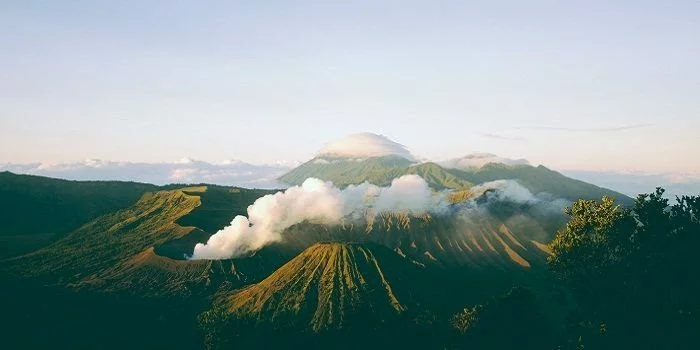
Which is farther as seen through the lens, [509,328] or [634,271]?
[509,328]

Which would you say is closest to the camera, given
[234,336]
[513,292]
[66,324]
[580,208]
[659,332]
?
[659,332]

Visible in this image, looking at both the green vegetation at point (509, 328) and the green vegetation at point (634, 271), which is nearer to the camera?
the green vegetation at point (634, 271)

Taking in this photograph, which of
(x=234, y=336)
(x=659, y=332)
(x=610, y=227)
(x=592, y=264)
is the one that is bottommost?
(x=234, y=336)

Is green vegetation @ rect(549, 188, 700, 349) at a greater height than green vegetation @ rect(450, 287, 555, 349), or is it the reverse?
green vegetation @ rect(549, 188, 700, 349)

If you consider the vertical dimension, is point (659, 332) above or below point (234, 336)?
above

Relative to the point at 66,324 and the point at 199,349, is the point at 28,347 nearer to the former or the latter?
the point at 66,324

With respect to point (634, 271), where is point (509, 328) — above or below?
below

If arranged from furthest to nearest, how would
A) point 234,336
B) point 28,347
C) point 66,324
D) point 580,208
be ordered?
1. point 66,324
2. point 28,347
3. point 234,336
4. point 580,208

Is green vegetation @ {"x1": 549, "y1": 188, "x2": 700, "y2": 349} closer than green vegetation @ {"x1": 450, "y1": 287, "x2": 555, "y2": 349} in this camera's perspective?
Yes

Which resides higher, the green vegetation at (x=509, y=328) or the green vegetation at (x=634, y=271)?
the green vegetation at (x=634, y=271)

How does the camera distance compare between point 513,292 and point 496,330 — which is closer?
point 496,330

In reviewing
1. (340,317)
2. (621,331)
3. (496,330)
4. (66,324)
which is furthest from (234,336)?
(66,324)
